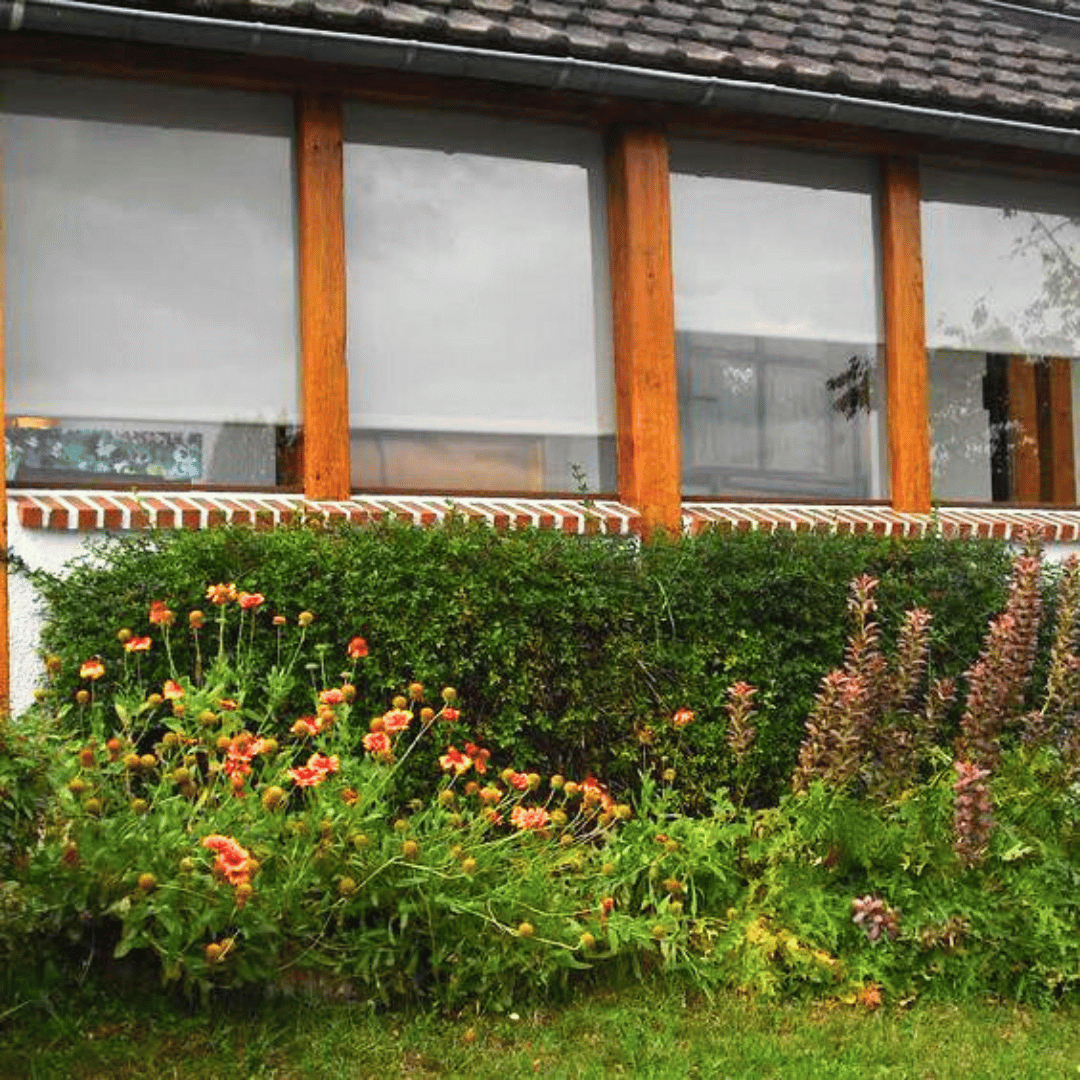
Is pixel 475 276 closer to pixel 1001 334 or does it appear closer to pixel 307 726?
pixel 1001 334

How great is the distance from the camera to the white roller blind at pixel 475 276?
7789mm

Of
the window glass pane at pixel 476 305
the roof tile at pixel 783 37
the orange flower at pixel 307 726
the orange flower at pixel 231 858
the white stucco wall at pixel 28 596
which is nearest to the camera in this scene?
the orange flower at pixel 231 858

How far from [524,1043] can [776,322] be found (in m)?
5.14

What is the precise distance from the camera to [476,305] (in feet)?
26.3

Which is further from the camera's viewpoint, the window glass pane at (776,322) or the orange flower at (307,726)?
the window glass pane at (776,322)

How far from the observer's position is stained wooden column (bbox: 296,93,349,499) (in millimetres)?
7426

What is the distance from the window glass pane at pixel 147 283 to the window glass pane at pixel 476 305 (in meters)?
0.41

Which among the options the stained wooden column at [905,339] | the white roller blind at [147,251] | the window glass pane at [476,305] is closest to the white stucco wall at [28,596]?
the white roller blind at [147,251]

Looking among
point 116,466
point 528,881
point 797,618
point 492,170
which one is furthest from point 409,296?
point 528,881

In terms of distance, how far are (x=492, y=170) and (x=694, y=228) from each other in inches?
46.3

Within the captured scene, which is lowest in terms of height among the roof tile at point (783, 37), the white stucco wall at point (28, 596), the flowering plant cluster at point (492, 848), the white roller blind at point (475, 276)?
the flowering plant cluster at point (492, 848)

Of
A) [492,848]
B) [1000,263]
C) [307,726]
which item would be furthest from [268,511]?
[1000,263]

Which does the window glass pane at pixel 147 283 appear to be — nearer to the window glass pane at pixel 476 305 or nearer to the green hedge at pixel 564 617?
the window glass pane at pixel 476 305

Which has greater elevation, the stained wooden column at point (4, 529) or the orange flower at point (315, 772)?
the stained wooden column at point (4, 529)
